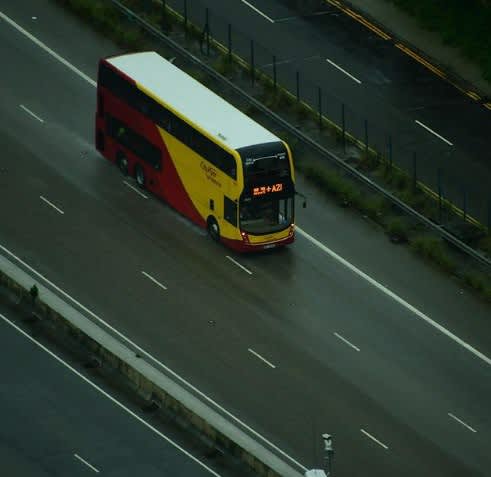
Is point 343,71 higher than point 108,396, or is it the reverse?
point 343,71

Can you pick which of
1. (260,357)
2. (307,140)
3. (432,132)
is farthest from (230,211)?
Result: (432,132)

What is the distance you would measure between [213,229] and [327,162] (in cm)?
692

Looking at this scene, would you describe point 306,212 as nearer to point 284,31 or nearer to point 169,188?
point 169,188

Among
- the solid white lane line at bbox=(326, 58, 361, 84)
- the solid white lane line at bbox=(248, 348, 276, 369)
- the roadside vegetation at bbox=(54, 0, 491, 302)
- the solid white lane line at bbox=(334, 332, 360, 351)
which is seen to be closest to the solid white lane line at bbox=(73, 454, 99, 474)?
the solid white lane line at bbox=(248, 348, 276, 369)

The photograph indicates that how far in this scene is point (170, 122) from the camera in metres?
95.8

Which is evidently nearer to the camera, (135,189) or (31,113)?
(135,189)

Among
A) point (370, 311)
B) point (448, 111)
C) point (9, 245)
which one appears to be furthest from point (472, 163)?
point (9, 245)

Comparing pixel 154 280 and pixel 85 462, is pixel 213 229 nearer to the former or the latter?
pixel 154 280

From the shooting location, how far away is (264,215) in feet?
310

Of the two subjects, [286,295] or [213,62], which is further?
[213,62]

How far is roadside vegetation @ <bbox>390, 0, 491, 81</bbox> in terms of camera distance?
349ft

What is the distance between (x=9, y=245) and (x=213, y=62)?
49.7 feet

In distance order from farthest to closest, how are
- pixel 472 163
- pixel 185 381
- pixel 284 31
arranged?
1. pixel 284 31
2. pixel 472 163
3. pixel 185 381

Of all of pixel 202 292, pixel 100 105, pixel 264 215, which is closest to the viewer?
pixel 202 292
